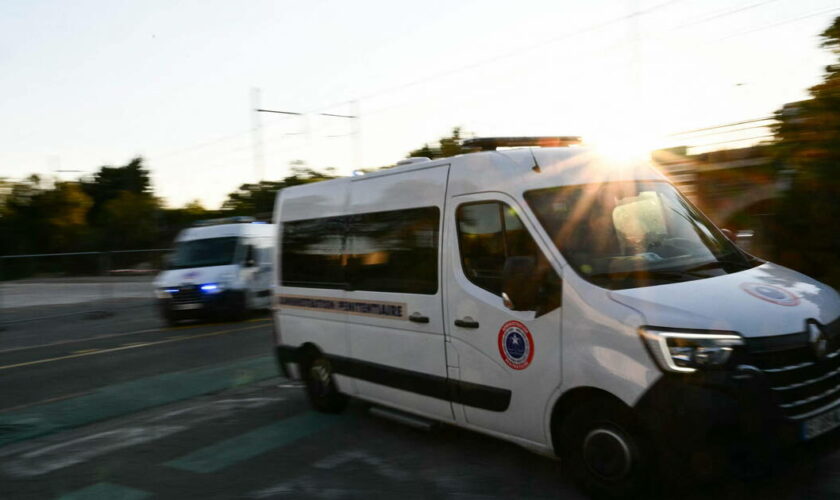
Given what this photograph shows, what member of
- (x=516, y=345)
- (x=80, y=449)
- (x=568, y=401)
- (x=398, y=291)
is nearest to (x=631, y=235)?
Result: (x=516, y=345)

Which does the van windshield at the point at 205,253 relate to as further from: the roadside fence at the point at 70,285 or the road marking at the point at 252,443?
the road marking at the point at 252,443

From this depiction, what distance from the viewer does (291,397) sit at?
8.05 m

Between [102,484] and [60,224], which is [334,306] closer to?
[102,484]

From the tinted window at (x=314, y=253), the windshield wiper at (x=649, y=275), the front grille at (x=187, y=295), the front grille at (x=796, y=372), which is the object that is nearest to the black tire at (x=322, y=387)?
the tinted window at (x=314, y=253)

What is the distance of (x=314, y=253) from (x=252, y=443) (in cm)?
178

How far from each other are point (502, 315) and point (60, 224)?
78970 millimetres

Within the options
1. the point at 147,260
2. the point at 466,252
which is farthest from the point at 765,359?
the point at 147,260

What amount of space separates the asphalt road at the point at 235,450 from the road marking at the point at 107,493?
0.5 inches

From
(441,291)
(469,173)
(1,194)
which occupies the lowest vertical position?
(441,291)

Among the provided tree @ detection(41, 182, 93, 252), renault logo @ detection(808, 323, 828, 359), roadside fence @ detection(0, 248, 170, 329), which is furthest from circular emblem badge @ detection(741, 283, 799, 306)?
tree @ detection(41, 182, 93, 252)

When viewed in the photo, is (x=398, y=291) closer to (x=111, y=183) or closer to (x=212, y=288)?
(x=212, y=288)

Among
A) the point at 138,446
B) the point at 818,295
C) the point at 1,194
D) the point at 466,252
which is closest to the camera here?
the point at 818,295

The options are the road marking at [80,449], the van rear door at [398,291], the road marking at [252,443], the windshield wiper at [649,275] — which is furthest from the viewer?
the road marking at [80,449]

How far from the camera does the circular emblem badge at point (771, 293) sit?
4.20m
